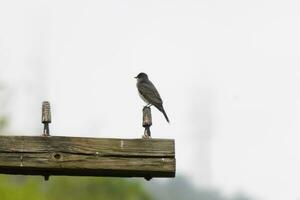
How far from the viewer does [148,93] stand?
46.4 feet

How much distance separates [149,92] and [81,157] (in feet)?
24.8

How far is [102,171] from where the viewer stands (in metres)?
6.70

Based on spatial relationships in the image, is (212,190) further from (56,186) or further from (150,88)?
(150,88)

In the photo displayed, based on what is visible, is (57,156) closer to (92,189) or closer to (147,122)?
(147,122)

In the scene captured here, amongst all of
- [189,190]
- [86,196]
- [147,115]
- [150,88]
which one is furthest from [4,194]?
[189,190]

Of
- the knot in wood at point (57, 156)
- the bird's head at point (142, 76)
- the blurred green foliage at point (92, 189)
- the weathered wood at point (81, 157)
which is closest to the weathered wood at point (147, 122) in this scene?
the weathered wood at point (81, 157)

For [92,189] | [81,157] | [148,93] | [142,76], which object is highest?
[92,189]

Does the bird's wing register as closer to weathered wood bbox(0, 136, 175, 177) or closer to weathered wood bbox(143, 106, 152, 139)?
weathered wood bbox(143, 106, 152, 139)

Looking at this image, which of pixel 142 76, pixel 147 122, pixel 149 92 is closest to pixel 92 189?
pixel 142 76

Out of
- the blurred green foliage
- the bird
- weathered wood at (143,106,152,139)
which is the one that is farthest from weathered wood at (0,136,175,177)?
the blurred green foliage

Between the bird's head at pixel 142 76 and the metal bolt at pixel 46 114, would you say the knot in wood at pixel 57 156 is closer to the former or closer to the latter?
the metal bolt at pixel 46 114

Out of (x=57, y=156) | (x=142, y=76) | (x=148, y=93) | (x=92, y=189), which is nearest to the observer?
(x=57, y=156)

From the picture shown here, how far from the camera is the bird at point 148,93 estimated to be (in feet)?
44.8

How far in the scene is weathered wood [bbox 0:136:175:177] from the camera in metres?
6.61
